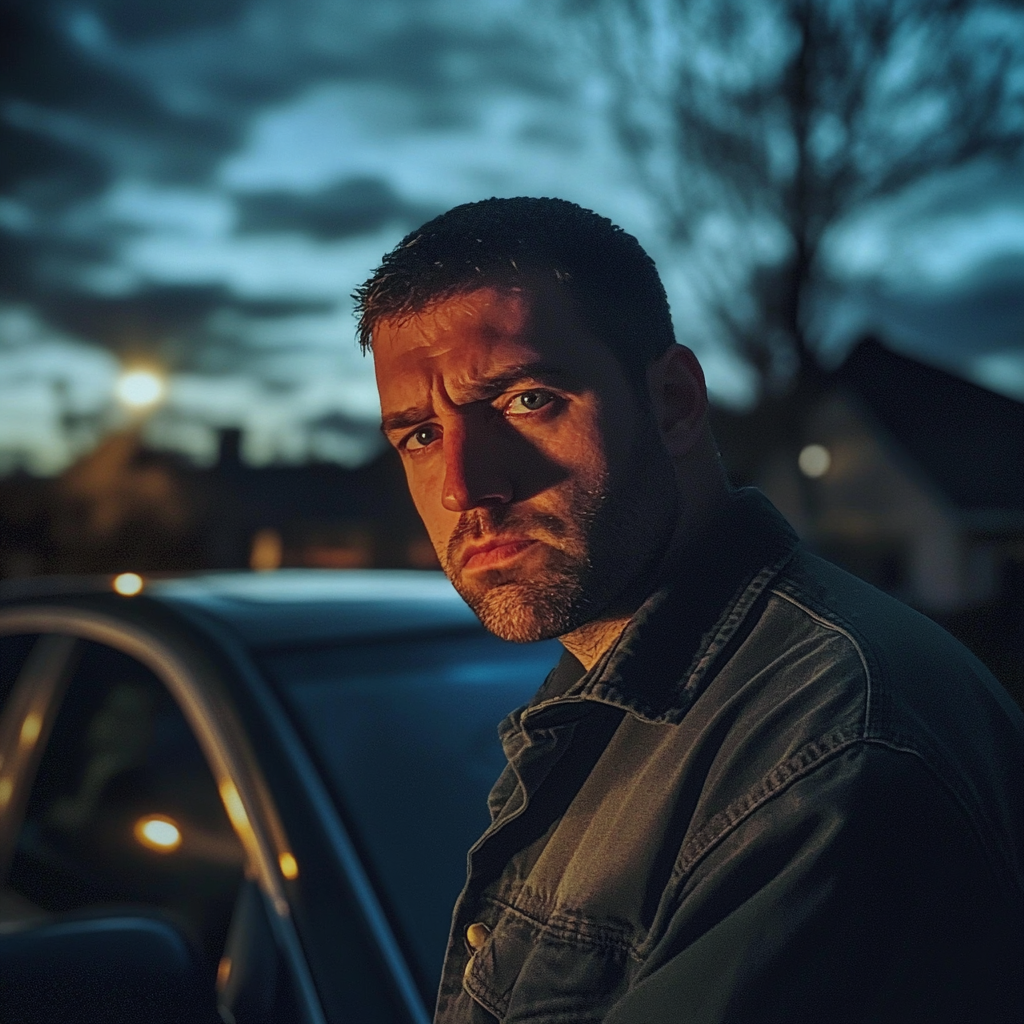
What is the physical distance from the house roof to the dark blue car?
11.2 ft

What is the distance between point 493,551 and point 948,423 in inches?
429

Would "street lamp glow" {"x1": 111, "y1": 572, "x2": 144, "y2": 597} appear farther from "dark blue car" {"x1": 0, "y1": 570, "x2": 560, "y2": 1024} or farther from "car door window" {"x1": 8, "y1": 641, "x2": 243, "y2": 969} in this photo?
"car door window" {"x1": 8, "y1": 641, "x2": 243, "y2": 969}

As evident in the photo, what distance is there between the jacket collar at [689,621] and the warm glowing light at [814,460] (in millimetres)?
21125

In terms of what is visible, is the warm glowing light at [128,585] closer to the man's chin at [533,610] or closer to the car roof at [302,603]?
the car roof at [302,603]

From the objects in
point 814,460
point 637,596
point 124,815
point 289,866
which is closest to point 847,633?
point 637,596

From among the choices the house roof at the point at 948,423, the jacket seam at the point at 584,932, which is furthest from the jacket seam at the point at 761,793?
the house roof at the point at 948,423

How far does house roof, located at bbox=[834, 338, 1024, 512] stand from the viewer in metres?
5.81

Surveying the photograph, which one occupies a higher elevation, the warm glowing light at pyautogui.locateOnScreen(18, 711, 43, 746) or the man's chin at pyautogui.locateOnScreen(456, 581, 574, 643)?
the man's chin at pyautogui.locateOnScreen(456, 581, 574, 643)

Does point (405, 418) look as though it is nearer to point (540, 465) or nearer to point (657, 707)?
point (540, 465)

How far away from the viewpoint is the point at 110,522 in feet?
105

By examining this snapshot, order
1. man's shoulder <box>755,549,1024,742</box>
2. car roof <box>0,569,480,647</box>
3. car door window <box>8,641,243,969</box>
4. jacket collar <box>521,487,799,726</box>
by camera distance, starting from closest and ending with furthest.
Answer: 1. man's shoulder <box>755,549,1024,742</box>
2. jacket collar <box>521,487,799,726</box>
3. car door window <box>8,641,243,969</box>
4. car roof <box>0,569,480,647</box>

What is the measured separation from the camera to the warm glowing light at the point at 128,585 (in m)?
2.72

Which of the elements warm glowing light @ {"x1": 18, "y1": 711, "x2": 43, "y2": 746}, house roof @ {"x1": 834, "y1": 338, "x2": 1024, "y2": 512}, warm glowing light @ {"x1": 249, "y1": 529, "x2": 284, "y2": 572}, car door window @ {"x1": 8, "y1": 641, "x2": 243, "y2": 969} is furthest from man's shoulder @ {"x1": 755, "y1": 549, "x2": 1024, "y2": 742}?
warm glowing light @ {"x1": 249, "y1": 529, "x2": 284, "y2": 572}

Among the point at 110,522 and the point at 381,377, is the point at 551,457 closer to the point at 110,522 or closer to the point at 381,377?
the point at 381,377
